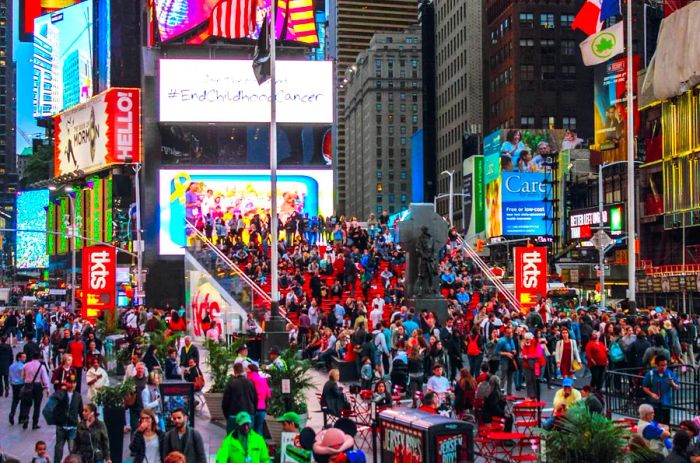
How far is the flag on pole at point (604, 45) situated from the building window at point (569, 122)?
83099 millimetres

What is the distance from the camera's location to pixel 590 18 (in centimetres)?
3700

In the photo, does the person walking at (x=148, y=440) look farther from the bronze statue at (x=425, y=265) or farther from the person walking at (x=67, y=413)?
the bronze statue at (x=425, y=265)

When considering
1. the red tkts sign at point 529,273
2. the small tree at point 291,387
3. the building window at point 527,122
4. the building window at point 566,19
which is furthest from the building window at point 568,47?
the small tree at point 291,387

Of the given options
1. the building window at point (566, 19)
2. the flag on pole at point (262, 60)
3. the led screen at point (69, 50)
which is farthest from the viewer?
the building window at point (566, 19)

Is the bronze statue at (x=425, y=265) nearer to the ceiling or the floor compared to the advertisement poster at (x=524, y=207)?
nearer to the floor

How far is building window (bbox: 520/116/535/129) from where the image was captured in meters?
119

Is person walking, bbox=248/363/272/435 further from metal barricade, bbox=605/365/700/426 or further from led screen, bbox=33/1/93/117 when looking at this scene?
led screen, bbox=33/1/93/117

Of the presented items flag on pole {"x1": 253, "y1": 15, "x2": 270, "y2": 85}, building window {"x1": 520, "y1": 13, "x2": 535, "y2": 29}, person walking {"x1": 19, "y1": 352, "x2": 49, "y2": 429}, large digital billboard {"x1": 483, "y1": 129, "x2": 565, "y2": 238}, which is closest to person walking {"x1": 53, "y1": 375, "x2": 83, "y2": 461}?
person walking {"x1": 19, "y1": 352, "x2": 49, "y2": 429}

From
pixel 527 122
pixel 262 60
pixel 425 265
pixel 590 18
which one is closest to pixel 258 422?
pixel 262 60

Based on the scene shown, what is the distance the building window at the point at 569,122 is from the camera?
4744 inches

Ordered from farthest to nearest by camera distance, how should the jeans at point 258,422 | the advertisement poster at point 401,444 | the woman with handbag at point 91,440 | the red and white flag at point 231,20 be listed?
the red and white flag at point 231,20, the jeans at point 258,422, the woman with handbag at point 91,440, the advertisement poster at point 401,444

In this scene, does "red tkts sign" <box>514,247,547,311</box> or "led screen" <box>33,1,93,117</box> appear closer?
"red tkts sign" <box>514,247,547,311</box>

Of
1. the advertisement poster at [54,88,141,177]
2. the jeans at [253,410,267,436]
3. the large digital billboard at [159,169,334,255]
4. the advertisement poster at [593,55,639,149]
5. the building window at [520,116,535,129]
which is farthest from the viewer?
the building window at [520,116,535,129]

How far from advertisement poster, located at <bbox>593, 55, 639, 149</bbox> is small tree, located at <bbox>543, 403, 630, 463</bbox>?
73.8 meters
